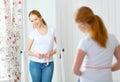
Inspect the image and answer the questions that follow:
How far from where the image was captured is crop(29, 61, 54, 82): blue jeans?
8.16 feet

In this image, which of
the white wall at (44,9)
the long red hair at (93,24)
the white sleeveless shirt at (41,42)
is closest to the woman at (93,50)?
the long red hair at (93,24)

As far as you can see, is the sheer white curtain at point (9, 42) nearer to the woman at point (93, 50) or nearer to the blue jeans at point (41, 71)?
the blue jeans at point (41, 71)

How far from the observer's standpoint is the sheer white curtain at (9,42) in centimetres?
255

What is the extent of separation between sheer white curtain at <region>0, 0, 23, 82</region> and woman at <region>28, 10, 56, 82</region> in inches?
5.8

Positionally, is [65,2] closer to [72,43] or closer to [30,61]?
[72,43]

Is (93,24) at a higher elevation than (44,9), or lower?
lower

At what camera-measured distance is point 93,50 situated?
1.39 m

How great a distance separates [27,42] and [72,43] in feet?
1.83

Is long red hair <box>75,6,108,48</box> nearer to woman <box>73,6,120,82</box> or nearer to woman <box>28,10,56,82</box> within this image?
woman <box>73,6,120,82</box>

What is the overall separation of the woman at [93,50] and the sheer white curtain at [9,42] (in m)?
1.27

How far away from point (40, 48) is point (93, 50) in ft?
3.76

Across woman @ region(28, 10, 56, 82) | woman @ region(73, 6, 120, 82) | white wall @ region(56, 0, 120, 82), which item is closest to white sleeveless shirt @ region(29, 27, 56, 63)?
woman @ region(28, 10, 56, 82)

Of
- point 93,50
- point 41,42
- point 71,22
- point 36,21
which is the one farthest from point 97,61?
point 71,22

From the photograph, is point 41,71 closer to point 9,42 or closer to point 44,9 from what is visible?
point 9,42
